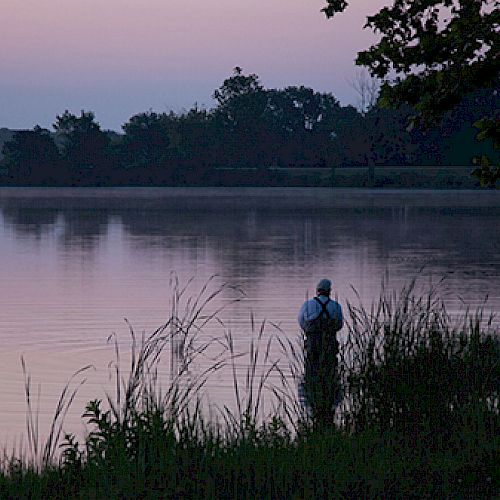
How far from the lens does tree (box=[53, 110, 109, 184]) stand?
159 meters

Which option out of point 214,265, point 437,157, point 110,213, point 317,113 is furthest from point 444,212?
point 317,113

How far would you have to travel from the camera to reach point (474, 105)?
128 m

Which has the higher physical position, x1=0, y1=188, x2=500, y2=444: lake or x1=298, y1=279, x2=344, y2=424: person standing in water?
x1=298, y1=279, x2=344, y2=424: person standing in water

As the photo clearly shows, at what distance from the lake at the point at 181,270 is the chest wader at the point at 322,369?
1632 mm

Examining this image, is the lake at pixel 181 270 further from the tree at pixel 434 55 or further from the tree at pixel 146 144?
the tree at pixel 146 144

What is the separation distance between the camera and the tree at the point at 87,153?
15888cm

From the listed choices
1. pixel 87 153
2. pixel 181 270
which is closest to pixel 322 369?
pixel 181 270

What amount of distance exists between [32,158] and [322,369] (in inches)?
6008

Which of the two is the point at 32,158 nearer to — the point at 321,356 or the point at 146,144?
the point at 146,144

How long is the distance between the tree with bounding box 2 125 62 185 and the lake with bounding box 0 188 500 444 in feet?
290

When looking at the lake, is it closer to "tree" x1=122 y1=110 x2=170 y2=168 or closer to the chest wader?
the chest wader

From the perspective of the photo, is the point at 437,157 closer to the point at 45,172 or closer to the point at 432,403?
the point at 45,172

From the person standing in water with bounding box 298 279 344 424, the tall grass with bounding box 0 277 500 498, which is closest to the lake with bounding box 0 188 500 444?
the person standing in water with bounding box 298 279 344 424

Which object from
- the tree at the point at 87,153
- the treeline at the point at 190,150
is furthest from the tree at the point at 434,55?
the tree at the point at 87,153
